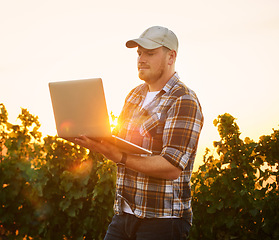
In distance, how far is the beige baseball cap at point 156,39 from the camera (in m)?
2.68

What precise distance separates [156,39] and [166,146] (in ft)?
2.72

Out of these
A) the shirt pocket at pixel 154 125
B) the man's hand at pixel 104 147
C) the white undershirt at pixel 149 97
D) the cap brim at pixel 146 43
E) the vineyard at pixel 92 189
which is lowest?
the vineyard at pixel 92 189

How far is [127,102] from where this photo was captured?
301cm

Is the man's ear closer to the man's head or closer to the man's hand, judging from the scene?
the man's head

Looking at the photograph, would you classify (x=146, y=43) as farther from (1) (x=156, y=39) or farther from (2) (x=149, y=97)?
(2) (x=149, y=97)

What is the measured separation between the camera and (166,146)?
244 cm

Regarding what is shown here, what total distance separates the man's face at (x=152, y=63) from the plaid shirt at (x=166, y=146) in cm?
12

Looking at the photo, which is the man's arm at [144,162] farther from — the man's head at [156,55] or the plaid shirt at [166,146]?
the man's head at [156,55]

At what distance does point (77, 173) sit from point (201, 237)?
6.60 feet

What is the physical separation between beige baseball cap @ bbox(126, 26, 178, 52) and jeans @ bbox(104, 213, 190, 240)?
1.26m

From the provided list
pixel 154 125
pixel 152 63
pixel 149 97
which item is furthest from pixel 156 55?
pixel 154 125

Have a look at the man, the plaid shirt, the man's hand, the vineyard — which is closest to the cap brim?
the man

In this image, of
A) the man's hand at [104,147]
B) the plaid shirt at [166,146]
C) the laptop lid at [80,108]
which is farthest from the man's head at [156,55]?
the man's hand at [104,147]

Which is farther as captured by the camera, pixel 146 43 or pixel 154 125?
pixel 146 43
